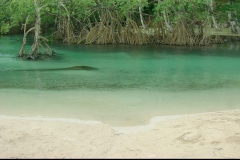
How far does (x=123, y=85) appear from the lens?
777 cm

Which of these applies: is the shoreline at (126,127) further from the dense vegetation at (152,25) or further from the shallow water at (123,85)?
the dense vegetation at (152,25)

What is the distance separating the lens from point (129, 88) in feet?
24.5

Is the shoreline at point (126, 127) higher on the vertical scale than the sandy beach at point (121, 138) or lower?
lower

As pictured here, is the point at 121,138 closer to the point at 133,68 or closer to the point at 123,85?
the point at 123,85

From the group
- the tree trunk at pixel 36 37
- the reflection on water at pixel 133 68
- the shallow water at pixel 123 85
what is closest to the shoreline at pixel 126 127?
the shallow water at pixel 123 85

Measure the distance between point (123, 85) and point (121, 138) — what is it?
357 cm

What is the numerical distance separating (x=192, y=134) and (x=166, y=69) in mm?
5758

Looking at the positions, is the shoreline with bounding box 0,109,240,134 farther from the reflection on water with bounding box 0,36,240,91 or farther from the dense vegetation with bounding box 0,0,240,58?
the dense vegetation with bounding box 0,0,240,58

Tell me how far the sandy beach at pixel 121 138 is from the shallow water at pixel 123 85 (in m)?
0.49

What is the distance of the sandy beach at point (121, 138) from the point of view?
3.71m

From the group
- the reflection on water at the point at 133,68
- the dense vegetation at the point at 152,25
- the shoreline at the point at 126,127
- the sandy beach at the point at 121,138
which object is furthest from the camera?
the dense vegetation at the point at 152,25

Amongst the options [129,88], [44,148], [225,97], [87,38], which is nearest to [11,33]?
[87,38]

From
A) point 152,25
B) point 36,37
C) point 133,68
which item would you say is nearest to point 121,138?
point 133,68

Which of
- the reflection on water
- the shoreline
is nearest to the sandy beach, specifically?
the shoreline
